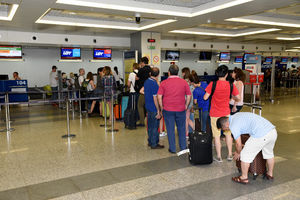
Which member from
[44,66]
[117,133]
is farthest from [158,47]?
[44,66]

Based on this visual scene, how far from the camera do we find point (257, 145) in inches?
127

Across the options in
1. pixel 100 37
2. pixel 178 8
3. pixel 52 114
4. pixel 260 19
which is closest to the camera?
pixel 178 8

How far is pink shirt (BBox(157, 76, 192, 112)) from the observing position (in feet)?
14.5

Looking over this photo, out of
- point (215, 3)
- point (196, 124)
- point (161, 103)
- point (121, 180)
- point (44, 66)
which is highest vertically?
point (215, 3)

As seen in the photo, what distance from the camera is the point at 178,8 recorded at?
7023 millimetres

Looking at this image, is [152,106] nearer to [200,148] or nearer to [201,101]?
[201,101]

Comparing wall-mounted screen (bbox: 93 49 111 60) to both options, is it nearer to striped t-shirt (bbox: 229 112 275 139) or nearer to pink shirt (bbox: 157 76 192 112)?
pink shirt (bbox: 157 76 192 112)

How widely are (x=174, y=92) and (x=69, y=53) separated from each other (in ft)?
29.2

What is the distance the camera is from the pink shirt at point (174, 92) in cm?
441

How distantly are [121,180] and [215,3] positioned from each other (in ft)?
16.0

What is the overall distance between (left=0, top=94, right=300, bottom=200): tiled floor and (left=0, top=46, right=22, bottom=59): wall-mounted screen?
6166mm

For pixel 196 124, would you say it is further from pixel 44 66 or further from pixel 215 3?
pixel 44 66

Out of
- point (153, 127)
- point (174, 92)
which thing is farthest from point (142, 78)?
point (174, 92)

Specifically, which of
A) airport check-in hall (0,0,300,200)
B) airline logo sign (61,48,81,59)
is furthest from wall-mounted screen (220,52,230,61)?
airline logo sign (61,48,81,59)
